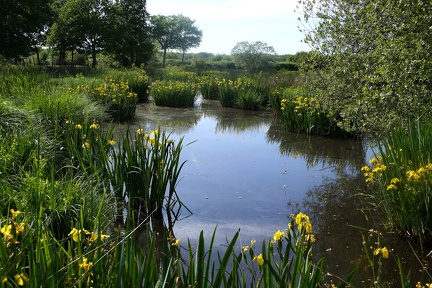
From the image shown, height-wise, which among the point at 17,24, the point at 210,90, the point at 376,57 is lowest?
the point at 210,90

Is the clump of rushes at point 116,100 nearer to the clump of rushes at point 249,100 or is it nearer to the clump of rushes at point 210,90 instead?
the clump of rushes at point 249,100

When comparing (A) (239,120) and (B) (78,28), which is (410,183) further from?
(B) (78,28)

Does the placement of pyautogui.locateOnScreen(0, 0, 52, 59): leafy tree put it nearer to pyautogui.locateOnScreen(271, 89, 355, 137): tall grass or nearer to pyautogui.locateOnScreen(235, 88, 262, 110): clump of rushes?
pyautogui.locateOnScreen(235, 88, 262, 110): clump of rushes

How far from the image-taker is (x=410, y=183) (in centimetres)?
402

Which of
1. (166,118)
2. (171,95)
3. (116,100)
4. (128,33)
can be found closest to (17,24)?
(128,33)

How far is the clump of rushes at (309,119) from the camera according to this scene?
10.1 meters

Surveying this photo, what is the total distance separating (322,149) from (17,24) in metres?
21.6

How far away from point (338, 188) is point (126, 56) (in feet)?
106

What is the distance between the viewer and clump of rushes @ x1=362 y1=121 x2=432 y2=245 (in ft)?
12.6

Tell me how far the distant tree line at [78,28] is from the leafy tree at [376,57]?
20.9m

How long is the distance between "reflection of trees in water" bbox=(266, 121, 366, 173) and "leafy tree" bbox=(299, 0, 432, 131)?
2.88 ft

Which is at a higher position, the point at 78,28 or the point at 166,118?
the point at 78,28

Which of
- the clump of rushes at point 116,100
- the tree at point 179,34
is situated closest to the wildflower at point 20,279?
the clump of rushes at point 116,100

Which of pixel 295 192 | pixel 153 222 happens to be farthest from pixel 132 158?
pixel 295 192
